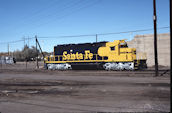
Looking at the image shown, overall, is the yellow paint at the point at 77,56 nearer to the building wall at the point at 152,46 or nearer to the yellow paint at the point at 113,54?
the yellow paint at the point at 113,54

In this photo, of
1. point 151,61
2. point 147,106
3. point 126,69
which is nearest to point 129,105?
point 147,106

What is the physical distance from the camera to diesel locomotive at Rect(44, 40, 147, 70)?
19312 millimetres

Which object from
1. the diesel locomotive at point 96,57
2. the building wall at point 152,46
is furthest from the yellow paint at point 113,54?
the building wall at point 152,46

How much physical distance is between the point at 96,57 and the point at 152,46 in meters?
13.3

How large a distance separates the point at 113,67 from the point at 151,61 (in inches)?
479

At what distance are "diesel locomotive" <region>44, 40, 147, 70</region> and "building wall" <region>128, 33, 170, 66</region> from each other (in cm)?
958

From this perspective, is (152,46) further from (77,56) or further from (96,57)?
(77,56)

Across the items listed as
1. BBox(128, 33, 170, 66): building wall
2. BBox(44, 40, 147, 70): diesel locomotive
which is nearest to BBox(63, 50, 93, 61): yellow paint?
BBox(44, 40, 147, 70): diesel locomotive

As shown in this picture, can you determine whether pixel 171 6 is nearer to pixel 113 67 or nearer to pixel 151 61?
pixel 113 67

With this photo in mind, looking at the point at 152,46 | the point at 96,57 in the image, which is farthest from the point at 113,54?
the point at 152,46

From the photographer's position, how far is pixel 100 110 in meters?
5.86

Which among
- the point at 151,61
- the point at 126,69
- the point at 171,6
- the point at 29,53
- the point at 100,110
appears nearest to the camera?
the point at 171,6

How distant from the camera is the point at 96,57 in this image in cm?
2125

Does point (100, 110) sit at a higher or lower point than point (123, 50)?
lower
